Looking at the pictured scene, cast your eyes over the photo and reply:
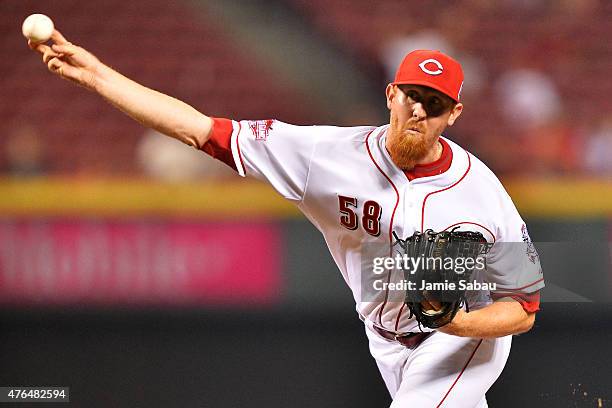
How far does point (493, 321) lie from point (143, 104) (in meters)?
1.16

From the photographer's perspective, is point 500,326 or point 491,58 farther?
point 491,58

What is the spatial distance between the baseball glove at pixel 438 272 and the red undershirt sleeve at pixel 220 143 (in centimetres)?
58

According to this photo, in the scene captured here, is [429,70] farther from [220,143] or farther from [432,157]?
[220,143]

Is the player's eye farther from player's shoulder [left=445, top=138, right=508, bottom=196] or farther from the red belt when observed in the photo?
the red belt

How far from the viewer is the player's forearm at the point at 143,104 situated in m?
2.43

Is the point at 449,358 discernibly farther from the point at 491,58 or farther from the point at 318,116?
the point at 491,58

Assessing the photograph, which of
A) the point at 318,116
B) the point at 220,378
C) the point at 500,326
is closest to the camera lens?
the point at 500,326

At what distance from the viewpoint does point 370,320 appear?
2.92 meters

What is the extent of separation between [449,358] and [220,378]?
160 cm

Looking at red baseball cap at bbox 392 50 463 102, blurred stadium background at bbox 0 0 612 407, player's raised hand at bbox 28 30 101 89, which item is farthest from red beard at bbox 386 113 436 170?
blurred stadium background at bbox 0 0 612 407

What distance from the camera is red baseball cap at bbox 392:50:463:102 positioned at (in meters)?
2.58

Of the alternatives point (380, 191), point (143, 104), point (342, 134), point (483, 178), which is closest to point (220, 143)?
point (143, 104)

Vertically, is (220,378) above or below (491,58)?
below

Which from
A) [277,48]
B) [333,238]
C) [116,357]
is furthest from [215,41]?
[333,238]
